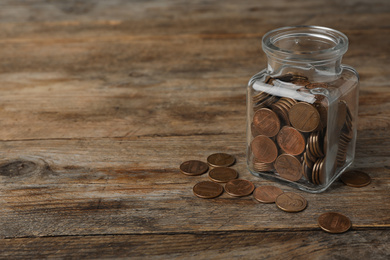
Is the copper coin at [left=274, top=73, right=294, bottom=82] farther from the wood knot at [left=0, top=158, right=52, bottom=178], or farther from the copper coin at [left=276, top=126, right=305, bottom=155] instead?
the wood knot at [left=0, top=158, right=52, bottom=178]

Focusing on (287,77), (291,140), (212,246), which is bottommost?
(212,246)

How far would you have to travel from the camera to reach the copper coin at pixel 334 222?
919 mm

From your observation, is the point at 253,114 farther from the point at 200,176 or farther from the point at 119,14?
the point at 119,14

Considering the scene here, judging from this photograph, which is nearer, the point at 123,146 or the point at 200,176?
the point at 200,176

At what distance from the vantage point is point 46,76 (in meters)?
1.66

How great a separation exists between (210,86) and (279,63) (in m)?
0.53

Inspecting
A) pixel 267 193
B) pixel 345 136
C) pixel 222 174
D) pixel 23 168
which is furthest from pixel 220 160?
pixel 23 168

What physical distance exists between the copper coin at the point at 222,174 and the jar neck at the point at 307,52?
22cm

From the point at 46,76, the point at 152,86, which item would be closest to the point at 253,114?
the point at 152,86

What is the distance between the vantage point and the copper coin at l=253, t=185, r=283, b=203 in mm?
1011

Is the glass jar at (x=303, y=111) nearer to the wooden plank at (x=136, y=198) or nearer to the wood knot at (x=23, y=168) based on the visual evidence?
the wooden plank at (x=136, y=198)

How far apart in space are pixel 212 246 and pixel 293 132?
27 centimetres

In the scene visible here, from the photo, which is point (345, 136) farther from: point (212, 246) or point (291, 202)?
point (212, 246)

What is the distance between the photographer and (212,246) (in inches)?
35.2
